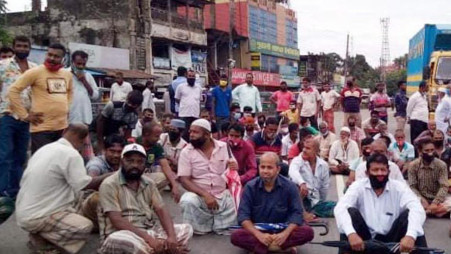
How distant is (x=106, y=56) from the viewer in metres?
28.8

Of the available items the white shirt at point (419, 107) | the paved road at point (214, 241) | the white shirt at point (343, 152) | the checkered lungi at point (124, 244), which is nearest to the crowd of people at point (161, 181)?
the checkered lungi at point (124, 244)

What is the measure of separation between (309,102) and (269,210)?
304 inches

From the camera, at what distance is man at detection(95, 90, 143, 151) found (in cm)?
692

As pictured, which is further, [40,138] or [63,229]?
[40,138]

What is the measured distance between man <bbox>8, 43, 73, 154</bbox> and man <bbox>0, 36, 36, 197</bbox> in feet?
0.57

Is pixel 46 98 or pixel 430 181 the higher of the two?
pixel 46 98

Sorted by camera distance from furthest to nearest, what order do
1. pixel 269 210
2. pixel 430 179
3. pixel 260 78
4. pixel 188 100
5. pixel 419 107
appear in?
1. pixel 260 78
2. pixel 419 107
3. pixel 188 100
4. pixel 430 179
5. pixel 269 210

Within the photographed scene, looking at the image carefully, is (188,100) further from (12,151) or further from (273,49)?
(273,49)

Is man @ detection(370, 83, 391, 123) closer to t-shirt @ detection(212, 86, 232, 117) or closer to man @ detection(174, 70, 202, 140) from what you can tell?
t-shirt @ detection(212, 86, 232, 117)

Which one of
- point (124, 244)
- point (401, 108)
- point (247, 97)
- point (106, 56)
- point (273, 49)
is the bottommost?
point (124, 244)

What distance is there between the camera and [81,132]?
486 cm

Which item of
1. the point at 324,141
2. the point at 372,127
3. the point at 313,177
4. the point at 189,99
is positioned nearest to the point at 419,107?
the point at 372,127

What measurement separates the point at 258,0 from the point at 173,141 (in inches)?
1755

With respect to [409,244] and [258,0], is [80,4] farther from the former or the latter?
[409,244]
